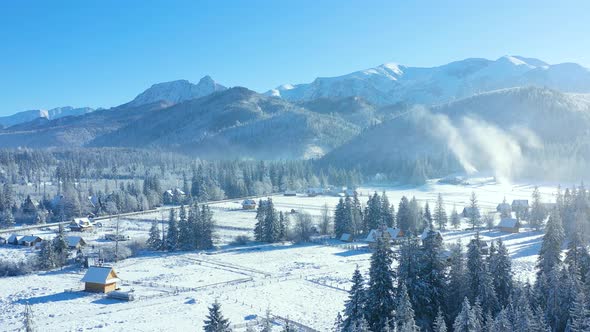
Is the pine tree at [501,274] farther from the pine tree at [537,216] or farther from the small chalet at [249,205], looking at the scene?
the small chalet at [249,205]

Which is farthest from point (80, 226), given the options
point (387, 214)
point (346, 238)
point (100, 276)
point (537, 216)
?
point (537, 216)

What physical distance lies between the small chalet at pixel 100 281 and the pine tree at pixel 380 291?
100ft

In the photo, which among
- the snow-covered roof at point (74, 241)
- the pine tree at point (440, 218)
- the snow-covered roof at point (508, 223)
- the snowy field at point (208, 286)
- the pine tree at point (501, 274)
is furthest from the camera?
the pine tree at point (440, 218)

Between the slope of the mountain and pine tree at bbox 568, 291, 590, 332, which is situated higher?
the slope of the mountain

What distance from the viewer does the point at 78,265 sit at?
201ft

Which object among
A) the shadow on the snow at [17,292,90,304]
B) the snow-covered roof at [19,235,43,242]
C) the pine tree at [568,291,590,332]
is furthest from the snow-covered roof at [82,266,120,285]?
the pine tree at [568,291,590,332]

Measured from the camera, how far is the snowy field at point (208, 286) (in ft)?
128

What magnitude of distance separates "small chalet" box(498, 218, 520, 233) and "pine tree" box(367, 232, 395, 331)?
54695mm

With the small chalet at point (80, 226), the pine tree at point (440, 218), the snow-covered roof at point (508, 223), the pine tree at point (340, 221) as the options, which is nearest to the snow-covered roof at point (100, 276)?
the pine tree at point (340, 221)

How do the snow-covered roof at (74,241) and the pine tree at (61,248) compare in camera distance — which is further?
the snow-covered roof at (74,241)

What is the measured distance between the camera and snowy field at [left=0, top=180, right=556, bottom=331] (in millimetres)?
39031

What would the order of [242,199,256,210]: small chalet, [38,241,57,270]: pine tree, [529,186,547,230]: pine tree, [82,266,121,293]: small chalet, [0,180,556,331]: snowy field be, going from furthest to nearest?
[242,199,256,210]: small chalet
[529,186,547,230]: pine tree
[38,241,57,270]: pine tree
[82,266,121,293]: small chalet
[0,180,556,331]: snowy field

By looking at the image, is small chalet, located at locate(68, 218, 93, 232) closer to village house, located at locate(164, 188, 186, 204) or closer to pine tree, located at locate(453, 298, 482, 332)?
village house, located at locate(164, 188, 186, 204)

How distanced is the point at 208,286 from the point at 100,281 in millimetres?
10444
